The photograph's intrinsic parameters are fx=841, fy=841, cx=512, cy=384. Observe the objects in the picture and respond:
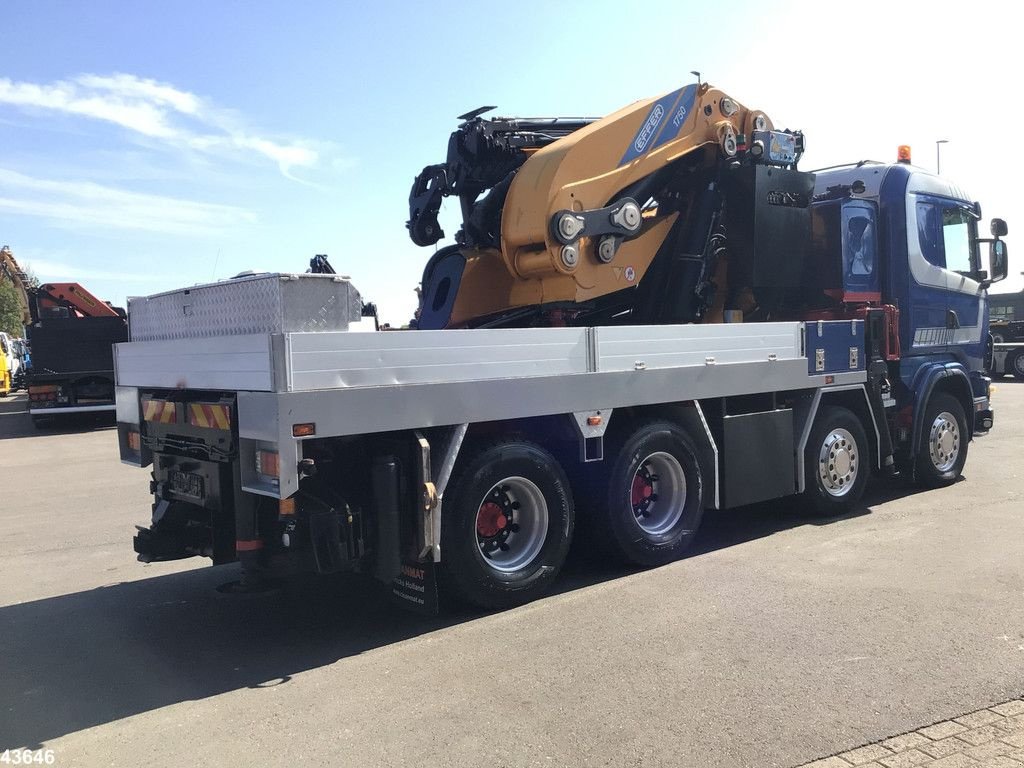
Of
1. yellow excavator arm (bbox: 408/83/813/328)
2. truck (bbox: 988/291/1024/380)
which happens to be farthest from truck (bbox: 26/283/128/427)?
truck (bbox: 988/291/1024/380)

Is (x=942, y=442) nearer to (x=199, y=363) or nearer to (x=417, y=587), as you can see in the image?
(x=417, y=587)

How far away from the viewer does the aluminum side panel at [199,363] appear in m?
4.39

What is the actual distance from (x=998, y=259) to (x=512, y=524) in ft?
23.5

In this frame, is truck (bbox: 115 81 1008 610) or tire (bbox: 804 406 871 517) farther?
tire (bbox: 804 406 871 517)

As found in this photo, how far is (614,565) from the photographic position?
6.24 metres

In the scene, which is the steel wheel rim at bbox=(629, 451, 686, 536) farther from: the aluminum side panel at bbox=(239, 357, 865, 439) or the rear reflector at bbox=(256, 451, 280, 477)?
the rear reflector at bbox=(256, 451, 280, 477)

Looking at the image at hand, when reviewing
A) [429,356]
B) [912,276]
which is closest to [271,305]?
[429,356]

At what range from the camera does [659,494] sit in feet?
21.4

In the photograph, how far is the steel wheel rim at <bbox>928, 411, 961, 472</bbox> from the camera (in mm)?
8891

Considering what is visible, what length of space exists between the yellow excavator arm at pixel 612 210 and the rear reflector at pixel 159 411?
9.12ft

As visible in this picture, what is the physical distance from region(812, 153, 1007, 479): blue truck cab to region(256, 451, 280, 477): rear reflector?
5.98 metres

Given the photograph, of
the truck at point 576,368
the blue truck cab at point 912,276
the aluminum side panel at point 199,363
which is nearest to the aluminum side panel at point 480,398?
the truck at point 576,368

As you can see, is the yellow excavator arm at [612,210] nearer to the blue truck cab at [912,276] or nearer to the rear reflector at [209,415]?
the blue truck cab at [912,276]

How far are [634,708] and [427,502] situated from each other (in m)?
1.60
